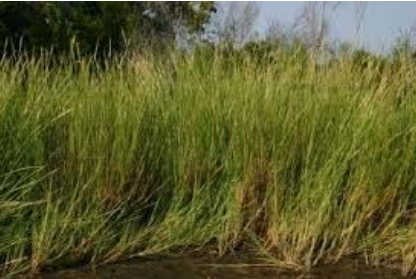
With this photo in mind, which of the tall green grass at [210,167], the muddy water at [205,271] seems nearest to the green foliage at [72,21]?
the tall green grass at [210,167]

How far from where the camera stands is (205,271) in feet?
14.0

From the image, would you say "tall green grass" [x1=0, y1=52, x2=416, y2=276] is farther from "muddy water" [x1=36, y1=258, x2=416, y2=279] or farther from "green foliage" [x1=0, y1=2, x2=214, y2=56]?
"green foliage" [x1=0, y1=2, x2=214, y2=56]

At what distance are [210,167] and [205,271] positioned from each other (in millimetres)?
736

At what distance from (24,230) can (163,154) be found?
107cm

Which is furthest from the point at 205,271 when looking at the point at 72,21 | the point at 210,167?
the point at 72,21

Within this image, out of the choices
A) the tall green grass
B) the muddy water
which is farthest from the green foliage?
the muddy water

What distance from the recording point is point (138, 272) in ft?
13.7

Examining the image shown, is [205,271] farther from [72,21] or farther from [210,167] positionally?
[72,21]

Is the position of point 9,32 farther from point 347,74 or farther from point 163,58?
point 347,74

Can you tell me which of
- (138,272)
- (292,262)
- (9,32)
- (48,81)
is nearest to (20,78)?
(48,81)

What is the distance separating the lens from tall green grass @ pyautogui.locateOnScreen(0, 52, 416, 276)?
436 cm

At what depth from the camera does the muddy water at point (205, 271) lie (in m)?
4.12

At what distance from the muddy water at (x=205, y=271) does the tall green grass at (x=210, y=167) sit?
0.23 feet

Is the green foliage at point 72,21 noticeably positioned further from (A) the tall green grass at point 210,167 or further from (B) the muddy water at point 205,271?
(B) the muddy water at point 205,271
